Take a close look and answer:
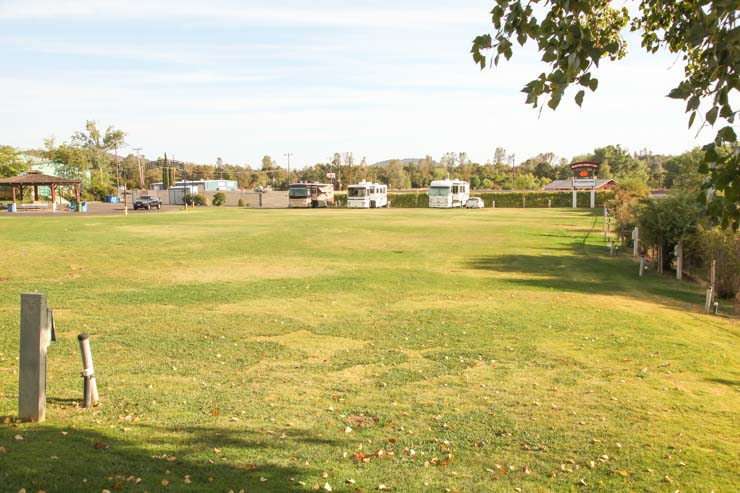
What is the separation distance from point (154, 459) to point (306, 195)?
66.6m

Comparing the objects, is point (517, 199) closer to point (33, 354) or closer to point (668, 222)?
point (668, 222)

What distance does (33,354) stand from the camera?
20.0 ft

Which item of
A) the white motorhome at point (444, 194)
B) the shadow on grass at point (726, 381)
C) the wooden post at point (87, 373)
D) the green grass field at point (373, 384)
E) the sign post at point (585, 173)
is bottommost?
the shadow on grass at point (726, 381)

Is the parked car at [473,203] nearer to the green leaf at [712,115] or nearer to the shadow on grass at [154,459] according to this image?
the shadow on grass at [154,459]

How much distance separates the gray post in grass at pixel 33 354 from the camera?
604cm

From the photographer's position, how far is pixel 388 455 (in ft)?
19.6

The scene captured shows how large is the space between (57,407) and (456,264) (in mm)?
16078

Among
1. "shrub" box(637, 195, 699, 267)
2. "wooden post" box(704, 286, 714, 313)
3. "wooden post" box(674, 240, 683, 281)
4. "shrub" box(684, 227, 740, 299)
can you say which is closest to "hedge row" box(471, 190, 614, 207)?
"shrub" box(637, 195, 699, 267)

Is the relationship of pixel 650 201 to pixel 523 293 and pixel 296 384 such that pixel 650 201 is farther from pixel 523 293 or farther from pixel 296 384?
pixel 296 384

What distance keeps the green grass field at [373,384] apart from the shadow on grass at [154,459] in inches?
0.9

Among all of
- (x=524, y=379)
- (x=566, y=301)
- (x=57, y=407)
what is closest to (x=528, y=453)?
(x=524, y=379)

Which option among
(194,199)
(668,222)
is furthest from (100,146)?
(668,222)

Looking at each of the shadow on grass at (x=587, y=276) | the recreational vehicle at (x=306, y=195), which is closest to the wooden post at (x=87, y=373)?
the shadow on grass at (x=587, y=276)

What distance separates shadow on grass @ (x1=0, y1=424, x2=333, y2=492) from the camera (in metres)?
4.90
